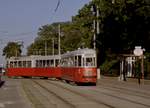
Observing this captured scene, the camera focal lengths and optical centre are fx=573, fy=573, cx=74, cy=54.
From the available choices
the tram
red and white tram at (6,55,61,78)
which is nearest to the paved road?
the tram

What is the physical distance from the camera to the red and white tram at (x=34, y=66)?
223 ft

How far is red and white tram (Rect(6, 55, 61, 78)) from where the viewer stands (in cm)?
6788

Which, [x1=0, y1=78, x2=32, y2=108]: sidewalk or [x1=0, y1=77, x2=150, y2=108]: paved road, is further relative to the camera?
[x1=0, y1=78, x2=32, y2=108]: sidewalk

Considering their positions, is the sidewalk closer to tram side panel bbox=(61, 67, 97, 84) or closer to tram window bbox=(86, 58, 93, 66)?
tram side panel bbox=(61, 67, 97, 84)

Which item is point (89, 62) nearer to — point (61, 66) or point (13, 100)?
point (61, 66)

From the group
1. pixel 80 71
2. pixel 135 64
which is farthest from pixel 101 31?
pixel 80 71

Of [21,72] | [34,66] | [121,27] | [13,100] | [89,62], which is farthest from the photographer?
[21,72]

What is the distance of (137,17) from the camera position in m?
61.5

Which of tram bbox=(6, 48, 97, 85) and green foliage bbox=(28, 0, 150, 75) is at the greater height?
green foliage bbox=(28, 0, 150, 75)

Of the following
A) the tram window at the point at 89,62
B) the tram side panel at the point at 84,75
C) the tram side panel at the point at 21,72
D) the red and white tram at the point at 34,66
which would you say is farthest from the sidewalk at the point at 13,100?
the tram side panel at the point at 21,72

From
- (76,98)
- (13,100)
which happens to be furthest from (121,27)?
(13,100)

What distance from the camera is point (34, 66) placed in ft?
243

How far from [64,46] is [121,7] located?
78.2 m

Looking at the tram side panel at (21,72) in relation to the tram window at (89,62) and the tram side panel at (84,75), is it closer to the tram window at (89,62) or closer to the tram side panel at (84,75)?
the tram side panel at (84,75)
